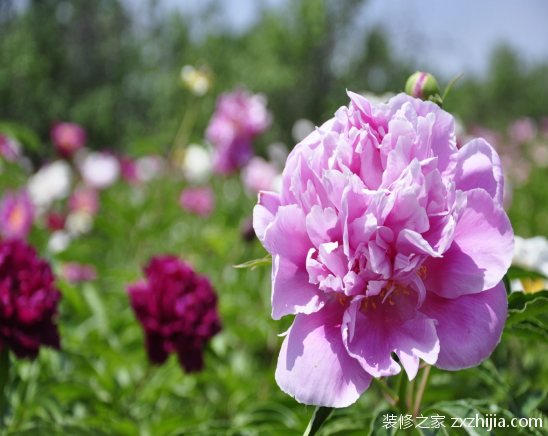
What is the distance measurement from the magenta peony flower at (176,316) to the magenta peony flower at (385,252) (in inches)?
20.9

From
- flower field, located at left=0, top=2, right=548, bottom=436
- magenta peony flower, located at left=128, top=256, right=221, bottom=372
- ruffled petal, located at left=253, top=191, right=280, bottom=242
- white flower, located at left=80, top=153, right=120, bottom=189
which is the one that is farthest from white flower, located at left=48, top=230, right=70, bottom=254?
ruffled petal, located at left=253, top=191, right=280, bottom=242

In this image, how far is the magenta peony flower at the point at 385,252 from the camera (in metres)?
0.48

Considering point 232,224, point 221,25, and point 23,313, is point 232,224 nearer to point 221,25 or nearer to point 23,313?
point 23,313

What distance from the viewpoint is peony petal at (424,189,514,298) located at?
1.59 ft

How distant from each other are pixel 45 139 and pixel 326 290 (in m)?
13.7

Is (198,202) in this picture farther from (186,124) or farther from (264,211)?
(264,211)

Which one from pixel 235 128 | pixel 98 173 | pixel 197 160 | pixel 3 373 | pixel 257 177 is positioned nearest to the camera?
pixel 3 373

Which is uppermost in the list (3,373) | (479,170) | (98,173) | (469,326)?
(479,170)

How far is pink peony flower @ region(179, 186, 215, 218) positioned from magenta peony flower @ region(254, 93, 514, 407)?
8.87 ft

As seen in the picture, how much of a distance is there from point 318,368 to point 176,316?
0.58m

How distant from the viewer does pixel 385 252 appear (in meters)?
0.50

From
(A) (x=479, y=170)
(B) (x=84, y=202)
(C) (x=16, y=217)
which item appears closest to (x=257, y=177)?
(B) (x=84, y=202)

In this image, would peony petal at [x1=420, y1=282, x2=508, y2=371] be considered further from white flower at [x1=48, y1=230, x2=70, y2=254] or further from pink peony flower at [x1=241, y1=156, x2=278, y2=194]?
pink peony flower at [x1=241, y1=156, x2=278, y2=194]

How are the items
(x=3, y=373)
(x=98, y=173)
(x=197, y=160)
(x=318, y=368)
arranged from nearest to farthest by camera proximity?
1. (x=318, y=368)
2. (x=3, y=373)
3. (x=98, y=173)
4. (x=197, y=160)
